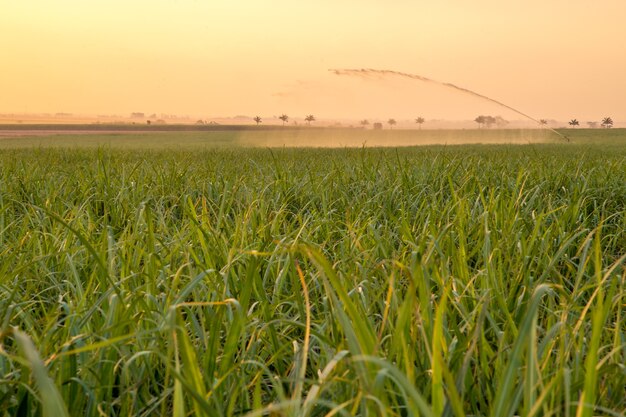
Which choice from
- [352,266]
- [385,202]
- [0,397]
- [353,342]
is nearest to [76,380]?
[0,397]

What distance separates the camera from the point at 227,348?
1323 millimetres

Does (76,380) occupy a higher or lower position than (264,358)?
higher

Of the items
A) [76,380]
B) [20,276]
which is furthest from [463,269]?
[20,276]

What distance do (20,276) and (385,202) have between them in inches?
87.5

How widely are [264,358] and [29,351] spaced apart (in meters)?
1.00

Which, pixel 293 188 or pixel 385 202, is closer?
pixel 385 202

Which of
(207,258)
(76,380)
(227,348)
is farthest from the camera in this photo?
(207,258)

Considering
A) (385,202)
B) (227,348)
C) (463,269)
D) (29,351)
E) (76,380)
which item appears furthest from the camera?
(385,202)

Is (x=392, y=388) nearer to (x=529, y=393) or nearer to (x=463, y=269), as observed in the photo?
(x=529, y=393)

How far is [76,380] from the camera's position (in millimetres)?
1211

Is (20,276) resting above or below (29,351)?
below

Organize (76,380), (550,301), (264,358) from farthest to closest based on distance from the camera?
(550,301) → (264,358) → (76,380)

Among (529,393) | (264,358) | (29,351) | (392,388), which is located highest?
(29,351)

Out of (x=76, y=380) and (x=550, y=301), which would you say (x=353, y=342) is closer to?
Answer: (x=76, y=380)
